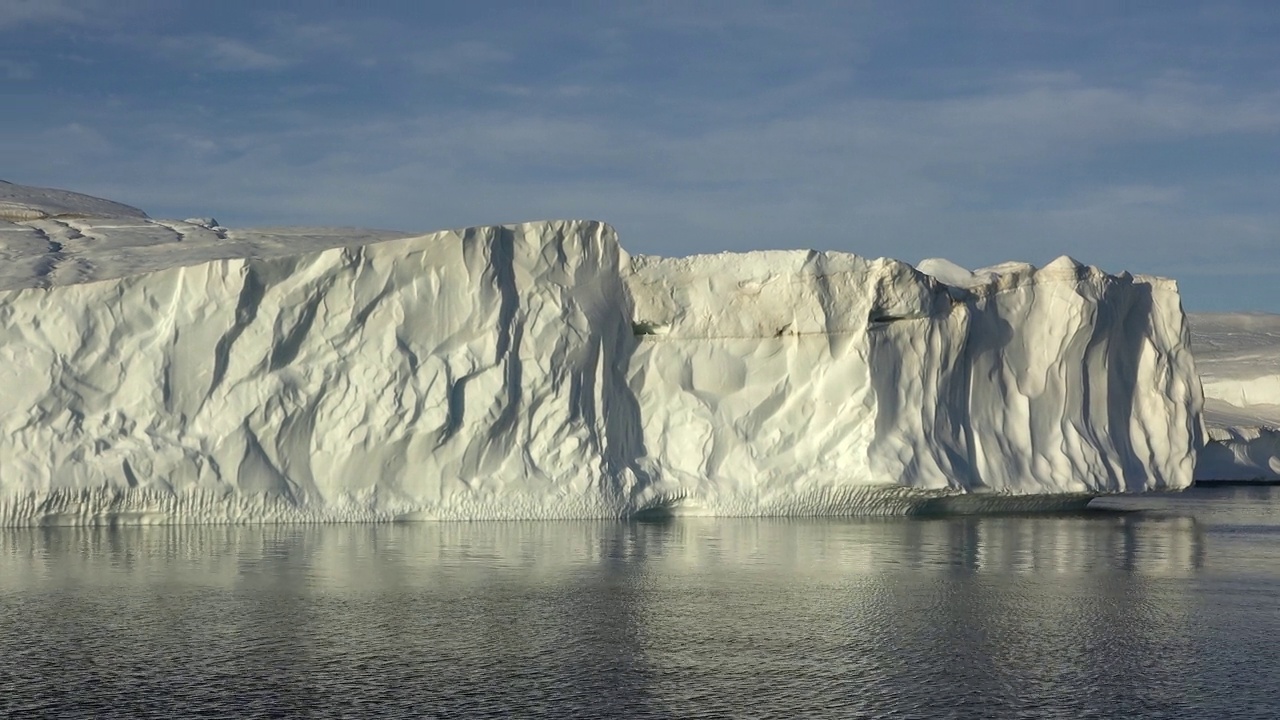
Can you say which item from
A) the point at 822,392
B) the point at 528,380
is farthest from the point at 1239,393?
the point at 528,380

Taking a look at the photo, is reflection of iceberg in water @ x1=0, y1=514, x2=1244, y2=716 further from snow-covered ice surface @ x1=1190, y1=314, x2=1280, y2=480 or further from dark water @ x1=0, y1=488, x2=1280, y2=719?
snow-covered ice surface @ x1=1190, y1=314, x2=1280, y2=480

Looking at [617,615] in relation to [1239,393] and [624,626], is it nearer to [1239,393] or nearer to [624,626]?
[624,626]

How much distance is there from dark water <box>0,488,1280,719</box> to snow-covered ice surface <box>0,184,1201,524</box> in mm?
1148

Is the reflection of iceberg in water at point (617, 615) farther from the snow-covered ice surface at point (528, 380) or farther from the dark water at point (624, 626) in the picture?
the snow-covered ice surface at point (528, 380)

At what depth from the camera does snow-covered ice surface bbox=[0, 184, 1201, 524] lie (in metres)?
13.0

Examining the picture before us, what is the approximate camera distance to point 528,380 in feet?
46.2

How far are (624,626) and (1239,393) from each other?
29.6m

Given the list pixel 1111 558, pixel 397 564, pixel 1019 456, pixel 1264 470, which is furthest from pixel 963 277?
pixel 1264 470

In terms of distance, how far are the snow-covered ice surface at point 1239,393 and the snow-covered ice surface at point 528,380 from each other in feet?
20.3

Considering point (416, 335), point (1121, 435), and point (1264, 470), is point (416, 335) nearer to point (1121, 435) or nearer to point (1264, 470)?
point (1121, 435)

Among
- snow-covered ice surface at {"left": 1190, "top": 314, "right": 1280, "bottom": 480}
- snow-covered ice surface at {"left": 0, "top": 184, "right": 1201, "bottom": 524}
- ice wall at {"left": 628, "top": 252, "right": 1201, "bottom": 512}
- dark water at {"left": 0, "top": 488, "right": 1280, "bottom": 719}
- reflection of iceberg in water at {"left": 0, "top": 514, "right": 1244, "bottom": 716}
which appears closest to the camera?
dark water at {"left": 0, "top": 488, "right": 1280, "bottom": 719}

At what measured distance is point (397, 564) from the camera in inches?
405

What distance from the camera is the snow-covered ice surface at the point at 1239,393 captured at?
92.7 ft

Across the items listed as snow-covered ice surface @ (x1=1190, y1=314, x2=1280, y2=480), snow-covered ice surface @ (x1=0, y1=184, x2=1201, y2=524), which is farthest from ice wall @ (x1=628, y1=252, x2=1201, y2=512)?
snow-covered ice surface @ (x1=1190, y1=314, x2=1280, y2=480)
